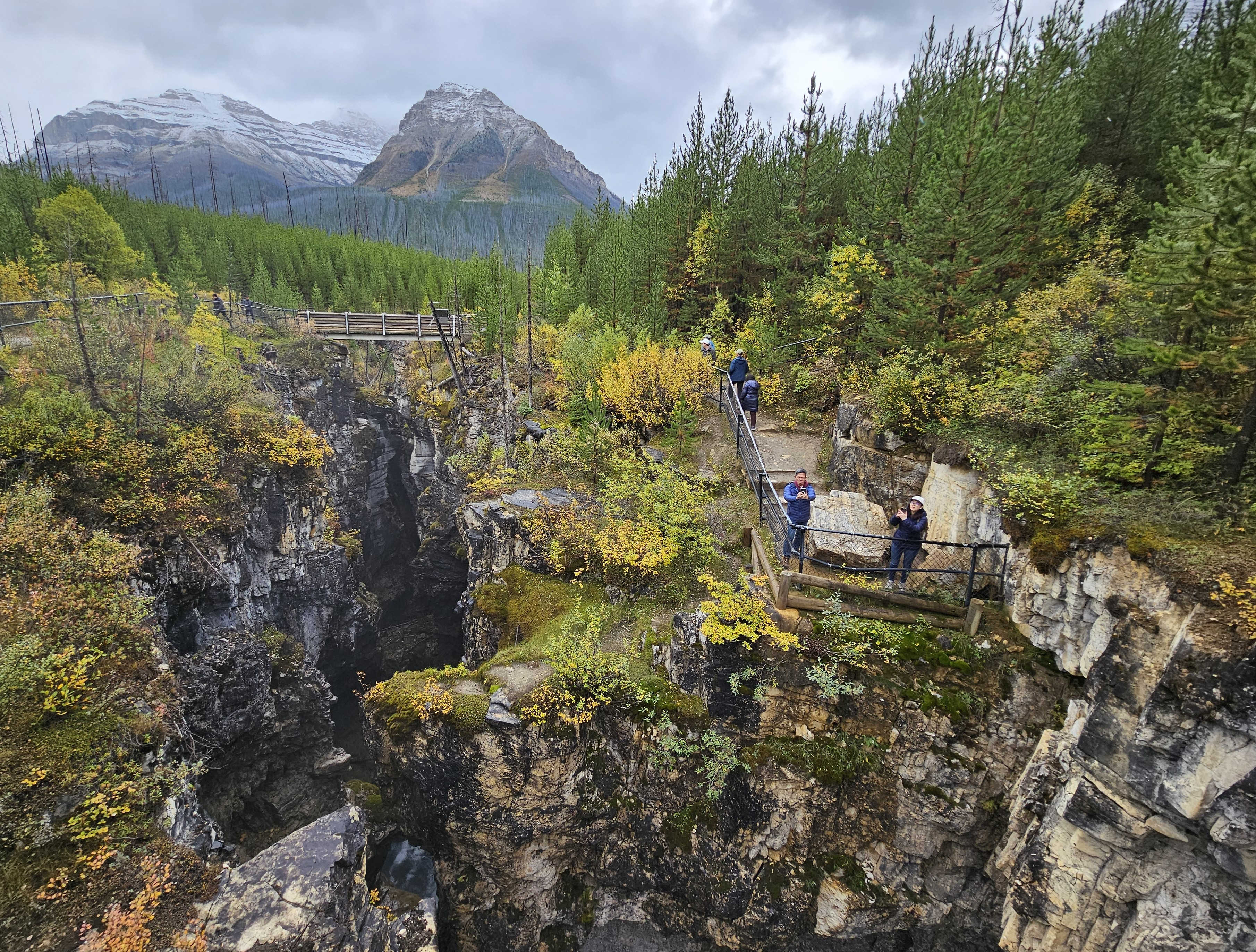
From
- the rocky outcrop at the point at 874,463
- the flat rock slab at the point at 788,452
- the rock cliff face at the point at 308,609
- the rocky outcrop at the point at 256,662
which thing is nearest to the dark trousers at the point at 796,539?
the rocky outcrop at the point at 874,463

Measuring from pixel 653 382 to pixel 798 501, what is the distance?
9839mm

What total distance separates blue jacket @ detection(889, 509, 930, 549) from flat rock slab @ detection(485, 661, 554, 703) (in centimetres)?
933

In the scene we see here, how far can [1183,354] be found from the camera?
293 inches

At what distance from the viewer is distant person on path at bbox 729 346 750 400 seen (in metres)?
17.4

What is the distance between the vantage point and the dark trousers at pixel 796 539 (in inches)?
457

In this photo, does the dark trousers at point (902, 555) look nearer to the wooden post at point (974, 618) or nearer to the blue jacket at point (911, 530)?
the blue jacket at point (911, 530)

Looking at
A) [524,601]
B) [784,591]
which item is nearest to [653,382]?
[524,601]

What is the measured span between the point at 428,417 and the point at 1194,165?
1349 inches

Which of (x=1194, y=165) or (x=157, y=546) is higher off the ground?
(x=1194, y=165)

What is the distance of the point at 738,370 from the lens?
17.6 m

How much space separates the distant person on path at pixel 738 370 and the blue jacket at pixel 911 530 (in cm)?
766

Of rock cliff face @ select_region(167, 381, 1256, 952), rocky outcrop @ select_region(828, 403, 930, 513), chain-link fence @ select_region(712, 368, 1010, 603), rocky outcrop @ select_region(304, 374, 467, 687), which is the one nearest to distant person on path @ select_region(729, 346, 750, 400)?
rocky outcrop @ select_region(828, 403, 930, 513)

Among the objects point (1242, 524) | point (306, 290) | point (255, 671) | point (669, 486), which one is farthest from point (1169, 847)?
point (306, 290)

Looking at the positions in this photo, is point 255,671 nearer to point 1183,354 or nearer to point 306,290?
point 1183,354
